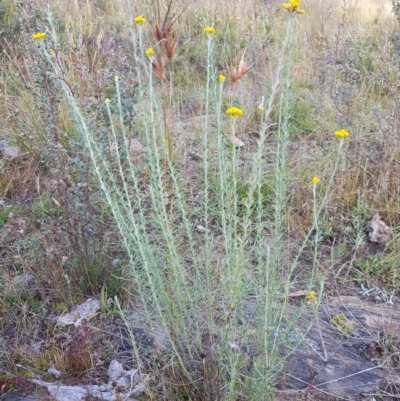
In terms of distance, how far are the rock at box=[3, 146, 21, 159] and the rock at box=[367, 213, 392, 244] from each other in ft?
9.02

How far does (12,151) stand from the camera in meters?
3.78

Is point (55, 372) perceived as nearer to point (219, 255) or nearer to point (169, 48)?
point (219, 255)

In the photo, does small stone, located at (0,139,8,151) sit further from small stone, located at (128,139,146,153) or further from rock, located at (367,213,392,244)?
rock, located at (367,213,392,244)

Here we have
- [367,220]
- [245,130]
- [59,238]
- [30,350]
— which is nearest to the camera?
[30,350]

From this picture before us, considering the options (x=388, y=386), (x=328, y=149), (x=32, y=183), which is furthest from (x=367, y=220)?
(x=32, y=183)

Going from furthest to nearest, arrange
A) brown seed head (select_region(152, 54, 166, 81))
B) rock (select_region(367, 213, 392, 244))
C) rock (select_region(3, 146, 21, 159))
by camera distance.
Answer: rock (select_region(3, 146, 21, 159)) < rock (select_region(367, 213, 392, 244)) < brown seed head (select_region(152, 54, 166, 81))

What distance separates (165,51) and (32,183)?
81.4 inches

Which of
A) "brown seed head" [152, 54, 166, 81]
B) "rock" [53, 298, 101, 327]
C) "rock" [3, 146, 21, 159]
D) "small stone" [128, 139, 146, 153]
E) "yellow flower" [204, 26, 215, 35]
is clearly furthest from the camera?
"rock" [3, 146, 21, 159]

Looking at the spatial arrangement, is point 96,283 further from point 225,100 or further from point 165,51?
point 225,100

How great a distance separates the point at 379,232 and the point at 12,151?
2874 mm

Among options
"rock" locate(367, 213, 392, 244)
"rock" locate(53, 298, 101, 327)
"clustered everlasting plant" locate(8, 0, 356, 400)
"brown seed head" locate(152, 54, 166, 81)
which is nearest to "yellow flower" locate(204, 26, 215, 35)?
"clustered everlasting plant" locate(8, 0, 356, 400)

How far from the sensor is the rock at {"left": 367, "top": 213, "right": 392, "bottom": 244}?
113 inches

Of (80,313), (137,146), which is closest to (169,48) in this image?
(80,313)

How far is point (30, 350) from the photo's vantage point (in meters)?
2.14
